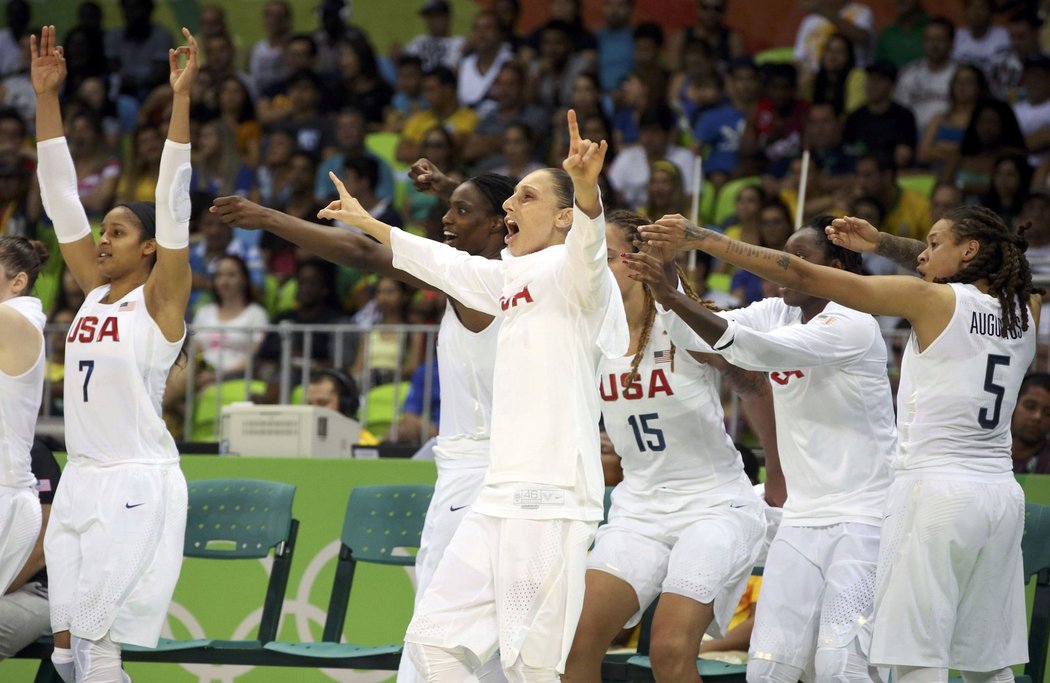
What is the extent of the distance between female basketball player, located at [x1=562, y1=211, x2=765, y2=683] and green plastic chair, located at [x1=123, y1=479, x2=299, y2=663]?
1753 millimetres

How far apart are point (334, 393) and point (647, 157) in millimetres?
3770

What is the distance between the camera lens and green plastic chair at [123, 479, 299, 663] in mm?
6738

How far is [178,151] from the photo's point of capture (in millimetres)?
5375

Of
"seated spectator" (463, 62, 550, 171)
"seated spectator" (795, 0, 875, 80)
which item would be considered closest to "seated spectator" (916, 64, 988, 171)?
"seated spectator" (795, 0, 875, 80)

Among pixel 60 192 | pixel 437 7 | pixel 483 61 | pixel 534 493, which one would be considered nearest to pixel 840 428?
pixel 534 493

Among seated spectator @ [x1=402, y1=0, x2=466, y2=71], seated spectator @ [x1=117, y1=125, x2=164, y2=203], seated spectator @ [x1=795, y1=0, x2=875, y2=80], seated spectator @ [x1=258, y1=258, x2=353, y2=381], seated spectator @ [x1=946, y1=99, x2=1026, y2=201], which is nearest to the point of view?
seated spectator @ [x1=258, y1=258, x2=353, y2=381]

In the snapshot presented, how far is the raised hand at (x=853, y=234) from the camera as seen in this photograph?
501 centimetres

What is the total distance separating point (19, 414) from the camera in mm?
5945

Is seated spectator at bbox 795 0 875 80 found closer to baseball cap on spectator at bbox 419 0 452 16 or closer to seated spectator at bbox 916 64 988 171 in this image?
seated spectator at bbox 916 64 988 171

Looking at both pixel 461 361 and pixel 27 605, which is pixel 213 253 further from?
pixel 461 361

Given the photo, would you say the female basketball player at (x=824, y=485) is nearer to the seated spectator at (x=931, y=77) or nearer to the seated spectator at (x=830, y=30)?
the seated spectator at (x=931, y=77)

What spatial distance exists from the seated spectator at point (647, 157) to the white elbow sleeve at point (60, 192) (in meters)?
5.65

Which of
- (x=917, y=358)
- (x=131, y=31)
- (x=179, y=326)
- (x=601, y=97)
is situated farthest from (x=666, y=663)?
(x=131, y=31)

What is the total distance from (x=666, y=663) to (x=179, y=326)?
226 cm
